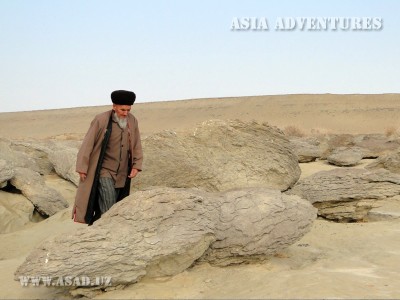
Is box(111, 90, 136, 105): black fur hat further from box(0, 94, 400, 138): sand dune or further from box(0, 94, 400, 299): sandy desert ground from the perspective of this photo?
box(0, 94, 400, 138): sand dune

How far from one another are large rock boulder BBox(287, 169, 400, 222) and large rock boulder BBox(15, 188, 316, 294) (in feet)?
7.69

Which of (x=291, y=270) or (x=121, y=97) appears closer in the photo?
(x=291, y=270)

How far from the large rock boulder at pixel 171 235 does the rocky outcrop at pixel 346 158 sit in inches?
333

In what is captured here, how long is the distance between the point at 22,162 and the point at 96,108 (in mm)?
59368

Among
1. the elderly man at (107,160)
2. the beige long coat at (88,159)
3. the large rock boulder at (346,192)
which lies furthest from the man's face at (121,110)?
the large rock boulder at (346,192)

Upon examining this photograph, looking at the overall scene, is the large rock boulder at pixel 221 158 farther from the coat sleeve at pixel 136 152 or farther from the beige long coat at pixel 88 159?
the beige long coat at pixel 88 159

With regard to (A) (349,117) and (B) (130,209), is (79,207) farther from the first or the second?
(A) (349,117)

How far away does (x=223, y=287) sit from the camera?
4.05 metres

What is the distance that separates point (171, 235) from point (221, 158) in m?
2.50

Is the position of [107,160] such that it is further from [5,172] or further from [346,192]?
[5,172]

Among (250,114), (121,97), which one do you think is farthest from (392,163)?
(250,114)

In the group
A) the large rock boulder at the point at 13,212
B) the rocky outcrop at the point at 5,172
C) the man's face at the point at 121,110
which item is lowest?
the large rock boulder at the point at 13,212

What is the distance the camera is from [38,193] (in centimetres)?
857

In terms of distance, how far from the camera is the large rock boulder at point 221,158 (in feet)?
20.6
